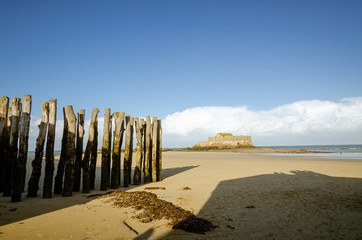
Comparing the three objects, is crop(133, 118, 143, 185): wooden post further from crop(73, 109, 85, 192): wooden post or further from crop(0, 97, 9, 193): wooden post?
crop(0, 97, 9, 193): wooden post

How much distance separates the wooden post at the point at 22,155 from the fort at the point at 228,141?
60.5 m

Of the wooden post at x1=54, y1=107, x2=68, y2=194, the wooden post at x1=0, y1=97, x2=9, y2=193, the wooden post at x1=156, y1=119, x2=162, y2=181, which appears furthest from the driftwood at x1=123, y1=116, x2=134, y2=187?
the wooden post at x1=0, y1=97, x2=9, y2=193

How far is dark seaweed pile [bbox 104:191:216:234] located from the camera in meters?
3.92

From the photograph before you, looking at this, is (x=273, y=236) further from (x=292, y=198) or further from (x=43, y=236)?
(x=43, y=236)

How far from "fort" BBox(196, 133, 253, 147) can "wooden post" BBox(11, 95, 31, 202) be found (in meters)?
60.5

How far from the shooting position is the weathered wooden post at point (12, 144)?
20.9 ft

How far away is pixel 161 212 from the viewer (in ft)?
15.1

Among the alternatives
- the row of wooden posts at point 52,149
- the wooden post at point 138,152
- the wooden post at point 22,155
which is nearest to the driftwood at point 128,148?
the row of wooden posts at point 52,149

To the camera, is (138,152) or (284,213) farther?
(138,152)

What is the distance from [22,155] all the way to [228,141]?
6355 cm

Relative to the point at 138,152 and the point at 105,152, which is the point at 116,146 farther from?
the point at 138,152

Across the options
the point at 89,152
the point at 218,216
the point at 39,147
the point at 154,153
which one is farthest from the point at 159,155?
the point at 218,216

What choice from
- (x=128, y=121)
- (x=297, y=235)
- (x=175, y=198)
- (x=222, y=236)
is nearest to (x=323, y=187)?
(x=297, y=235)

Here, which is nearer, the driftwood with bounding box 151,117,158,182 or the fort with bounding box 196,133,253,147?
the driftwood with bounding box 151,117,158,182
